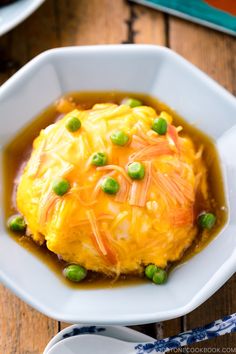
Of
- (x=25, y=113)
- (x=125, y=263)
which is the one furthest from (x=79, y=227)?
(x=25, y=113)

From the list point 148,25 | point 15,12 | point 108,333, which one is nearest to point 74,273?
point 108,333

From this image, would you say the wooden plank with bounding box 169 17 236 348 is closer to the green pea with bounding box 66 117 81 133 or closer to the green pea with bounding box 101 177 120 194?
the green pea with bounding box 66 117 81 133

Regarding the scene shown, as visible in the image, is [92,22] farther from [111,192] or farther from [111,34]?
[111,192]

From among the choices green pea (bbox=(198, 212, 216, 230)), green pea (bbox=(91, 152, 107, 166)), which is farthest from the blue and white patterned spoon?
green pea (bbox=(91, 152, 107, 166))

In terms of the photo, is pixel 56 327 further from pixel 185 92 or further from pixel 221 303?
pixel 185 92

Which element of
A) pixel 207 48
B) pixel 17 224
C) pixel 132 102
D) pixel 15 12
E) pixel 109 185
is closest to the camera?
pixel 109 185

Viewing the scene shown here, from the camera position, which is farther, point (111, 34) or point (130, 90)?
point (111, 34)

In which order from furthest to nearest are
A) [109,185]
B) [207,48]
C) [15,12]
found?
[207,48]
[15,12]
[109,185]
